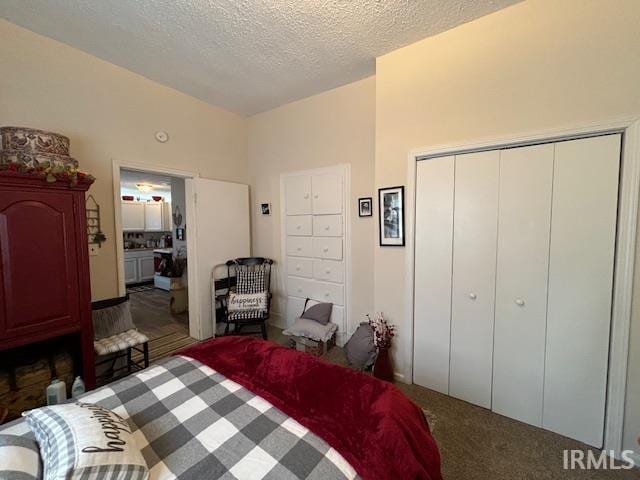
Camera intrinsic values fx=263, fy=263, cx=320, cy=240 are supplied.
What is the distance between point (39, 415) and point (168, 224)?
664cm

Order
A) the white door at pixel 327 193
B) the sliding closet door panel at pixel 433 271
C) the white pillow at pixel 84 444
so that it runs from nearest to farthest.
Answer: the white pillow at pixel 84 444 < the sliding closet door panel at pixel 433 271 < the white door at pixel 327 193

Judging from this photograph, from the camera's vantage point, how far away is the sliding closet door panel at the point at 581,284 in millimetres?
1577

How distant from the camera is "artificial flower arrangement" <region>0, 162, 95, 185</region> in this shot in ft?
5.34

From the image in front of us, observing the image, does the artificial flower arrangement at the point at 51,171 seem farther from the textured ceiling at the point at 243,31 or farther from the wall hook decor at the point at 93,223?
the textured ceiling at the point at 243,31

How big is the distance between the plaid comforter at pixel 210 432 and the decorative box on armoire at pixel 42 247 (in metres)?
0.92

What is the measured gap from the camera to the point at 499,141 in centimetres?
184

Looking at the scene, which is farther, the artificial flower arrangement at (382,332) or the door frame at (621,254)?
the artificial flower arrangement at (382,332)

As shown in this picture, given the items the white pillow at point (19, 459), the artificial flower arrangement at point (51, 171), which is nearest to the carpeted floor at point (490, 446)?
the white pillow at point (19, 459)

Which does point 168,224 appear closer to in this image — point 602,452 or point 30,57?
point 30,57

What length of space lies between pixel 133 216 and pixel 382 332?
6.54 metres

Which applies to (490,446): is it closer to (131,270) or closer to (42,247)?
(42,247)

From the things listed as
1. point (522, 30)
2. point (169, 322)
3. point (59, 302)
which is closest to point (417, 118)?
point (522, 30)

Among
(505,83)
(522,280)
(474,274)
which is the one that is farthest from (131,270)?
(505,83)

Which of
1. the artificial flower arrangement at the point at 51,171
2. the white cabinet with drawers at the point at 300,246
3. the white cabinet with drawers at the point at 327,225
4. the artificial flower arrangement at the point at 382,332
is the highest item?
the artificial flower arrangement at the point at 51,171
